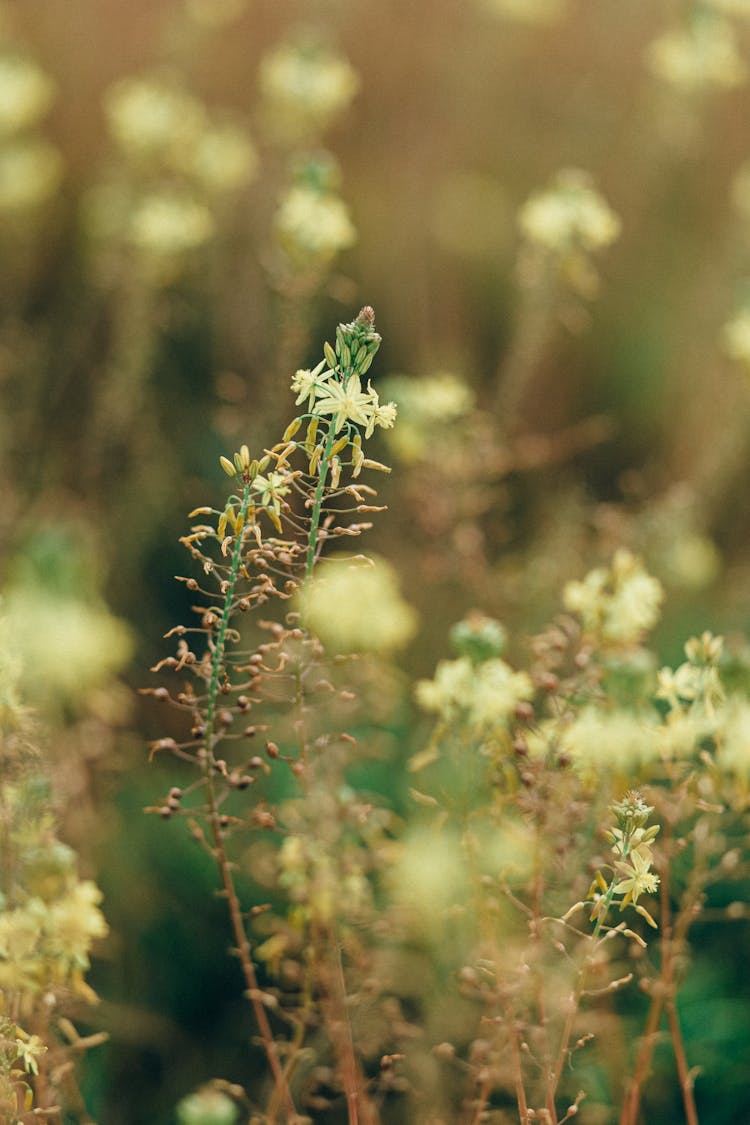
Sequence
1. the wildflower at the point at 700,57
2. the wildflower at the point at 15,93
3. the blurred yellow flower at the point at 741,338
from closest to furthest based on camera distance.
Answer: the blurred yellow flower at the point at 741,338 < the wildflower at the point at 700,57 < the wildflower at the point at 15,93

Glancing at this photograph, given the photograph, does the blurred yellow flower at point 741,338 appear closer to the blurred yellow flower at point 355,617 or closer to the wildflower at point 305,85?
the blurred yellow flower at point 355,617

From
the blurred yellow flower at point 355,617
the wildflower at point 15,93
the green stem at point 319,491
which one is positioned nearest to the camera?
the green stem at point 319,491

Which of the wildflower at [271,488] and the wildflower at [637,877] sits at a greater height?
the wildflower at [271,488]

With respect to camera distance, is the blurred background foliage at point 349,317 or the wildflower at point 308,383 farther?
the blurred background foliage at point 349,317

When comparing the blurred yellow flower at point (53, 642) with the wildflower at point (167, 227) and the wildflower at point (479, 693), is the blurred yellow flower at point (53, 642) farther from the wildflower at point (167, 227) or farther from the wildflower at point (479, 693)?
the wildflower at point (167, 227)

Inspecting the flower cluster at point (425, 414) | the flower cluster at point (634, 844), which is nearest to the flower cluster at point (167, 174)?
the flower cluster at point (425, 414)

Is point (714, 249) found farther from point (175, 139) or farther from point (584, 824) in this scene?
point (584, 824)

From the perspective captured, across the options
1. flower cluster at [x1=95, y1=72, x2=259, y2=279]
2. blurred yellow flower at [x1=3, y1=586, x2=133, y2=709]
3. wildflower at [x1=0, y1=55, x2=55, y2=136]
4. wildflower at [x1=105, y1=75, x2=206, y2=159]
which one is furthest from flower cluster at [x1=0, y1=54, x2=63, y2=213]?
blurred yellow flower at [x1=3, y1=586, x2=133, y2=709]

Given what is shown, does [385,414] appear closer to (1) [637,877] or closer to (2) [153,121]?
(1) [637,877]

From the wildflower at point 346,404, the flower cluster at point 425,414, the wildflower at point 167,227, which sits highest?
the wildflower at point 167,227
